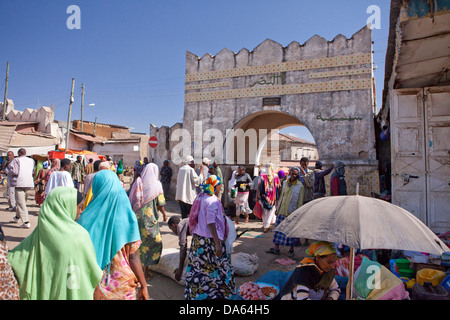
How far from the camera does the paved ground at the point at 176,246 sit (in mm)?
3939

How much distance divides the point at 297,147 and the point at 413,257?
2908 cm

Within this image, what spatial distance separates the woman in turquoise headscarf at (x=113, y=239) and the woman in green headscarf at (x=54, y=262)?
39 cm

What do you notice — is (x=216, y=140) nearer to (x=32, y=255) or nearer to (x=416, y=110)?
(x=416, y=110)

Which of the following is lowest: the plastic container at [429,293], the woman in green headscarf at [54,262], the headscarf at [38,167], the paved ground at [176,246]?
the paved ground at [176,246]

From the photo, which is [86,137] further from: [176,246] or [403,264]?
[403,264]

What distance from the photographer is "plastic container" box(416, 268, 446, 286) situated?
3.39 m

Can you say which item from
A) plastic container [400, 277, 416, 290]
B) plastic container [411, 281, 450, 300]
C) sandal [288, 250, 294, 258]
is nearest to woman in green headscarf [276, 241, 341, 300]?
plastic container [411, 281, 450, 300]

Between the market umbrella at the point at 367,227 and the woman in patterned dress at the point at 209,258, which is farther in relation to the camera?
the woman in patterned dress at the point at 209,258

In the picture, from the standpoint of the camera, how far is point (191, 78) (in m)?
11.1

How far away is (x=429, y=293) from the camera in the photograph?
3.00 meters

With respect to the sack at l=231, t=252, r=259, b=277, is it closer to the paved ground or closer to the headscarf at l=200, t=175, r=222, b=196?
the paved ground

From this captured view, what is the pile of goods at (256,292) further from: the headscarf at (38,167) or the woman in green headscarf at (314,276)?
the headscarf at (38,167)

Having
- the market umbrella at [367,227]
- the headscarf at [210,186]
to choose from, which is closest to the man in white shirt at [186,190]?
the headscarf at [210,186]

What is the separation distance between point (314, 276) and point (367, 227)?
0.70 m
